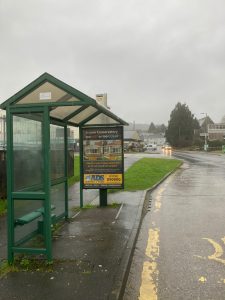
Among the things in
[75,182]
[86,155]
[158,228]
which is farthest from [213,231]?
[75,182]

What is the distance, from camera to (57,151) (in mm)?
6742

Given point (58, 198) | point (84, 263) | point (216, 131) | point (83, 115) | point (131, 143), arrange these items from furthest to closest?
point (216, 131) → point (131, 143) → point (83, 115) → point (58, 198) → point (84, 263)

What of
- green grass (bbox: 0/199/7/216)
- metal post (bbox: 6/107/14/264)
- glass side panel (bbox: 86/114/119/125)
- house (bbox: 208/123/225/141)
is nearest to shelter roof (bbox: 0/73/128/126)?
metal post (bbox: 6/107/14/264)

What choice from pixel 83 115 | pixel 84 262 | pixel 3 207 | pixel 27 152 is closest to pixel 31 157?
pixel 27 152

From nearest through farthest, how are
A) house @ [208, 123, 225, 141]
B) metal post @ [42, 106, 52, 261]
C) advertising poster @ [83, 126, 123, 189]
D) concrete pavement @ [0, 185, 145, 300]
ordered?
1. concrete pavement @ [0, 185, 145, 300]
2. metal post @ [42, 106, 52, 261]
3. advertising poster @ [83, 126, 123, 189]
4. house @ [208, 123, 225, 141]

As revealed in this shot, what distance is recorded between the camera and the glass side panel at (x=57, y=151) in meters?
6.48

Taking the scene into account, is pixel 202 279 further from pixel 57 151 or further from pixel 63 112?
pixel 63 112

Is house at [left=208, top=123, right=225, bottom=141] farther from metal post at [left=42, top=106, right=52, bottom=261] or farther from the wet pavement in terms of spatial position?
metal post at [left=42, top=106, right=52, bottom=261]

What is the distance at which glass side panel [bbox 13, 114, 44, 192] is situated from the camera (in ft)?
16.6

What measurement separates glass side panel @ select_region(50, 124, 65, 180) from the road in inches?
74.9

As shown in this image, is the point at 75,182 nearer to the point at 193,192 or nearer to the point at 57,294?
the point at 193,192

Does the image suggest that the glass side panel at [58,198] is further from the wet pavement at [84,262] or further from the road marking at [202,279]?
the road marking at [202,279]

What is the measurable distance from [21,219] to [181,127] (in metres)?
83.6

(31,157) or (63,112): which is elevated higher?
(63,112)
